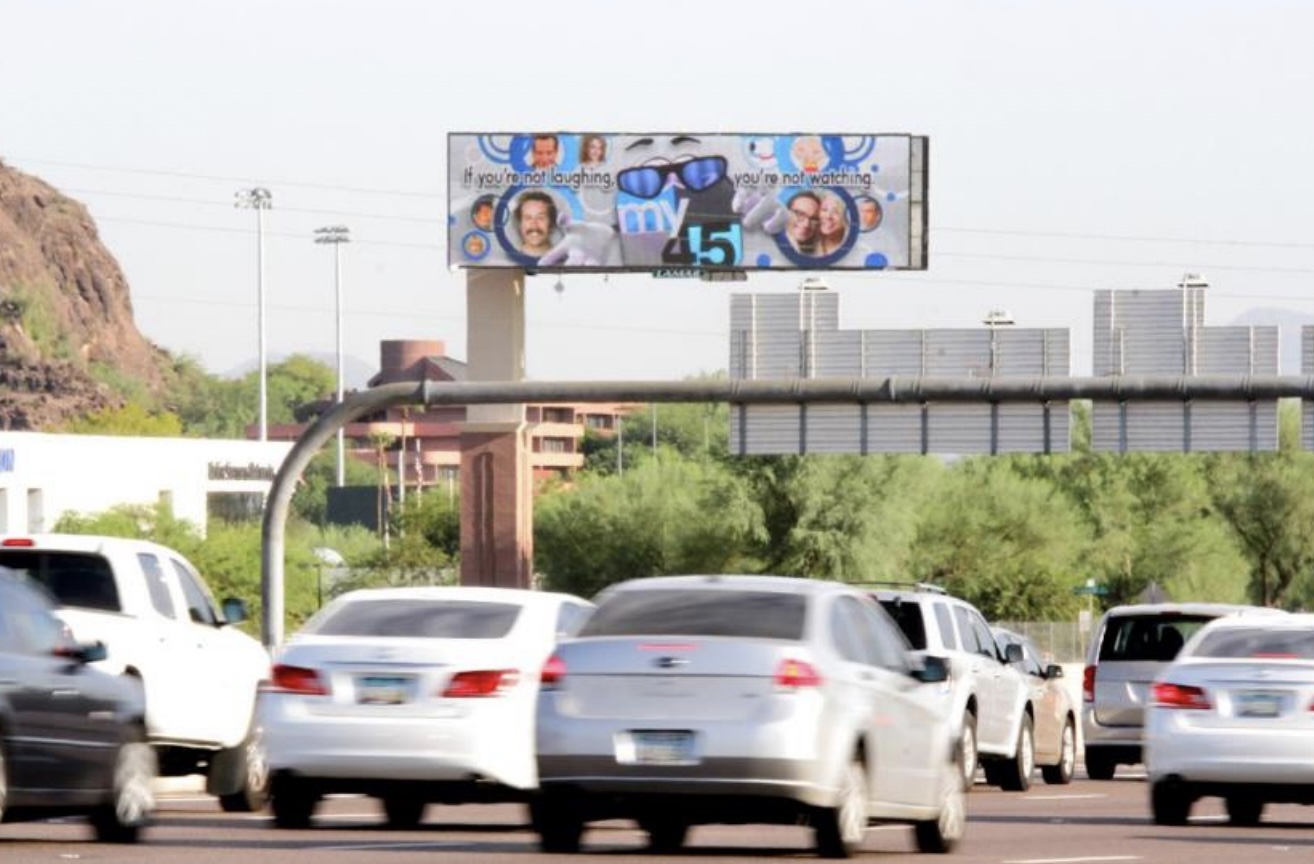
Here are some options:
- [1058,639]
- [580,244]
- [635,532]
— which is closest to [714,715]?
[580,244]

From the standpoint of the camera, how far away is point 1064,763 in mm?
34781

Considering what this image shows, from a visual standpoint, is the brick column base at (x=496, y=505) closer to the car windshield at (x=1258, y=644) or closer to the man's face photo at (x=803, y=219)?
the man's face photo at (x=803, y=219)

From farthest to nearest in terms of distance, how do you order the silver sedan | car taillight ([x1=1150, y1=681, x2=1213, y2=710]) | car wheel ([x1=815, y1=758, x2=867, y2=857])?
car taillight ([x1=1150, y1=681, x2=1213, y2=710])
car wheel ([x1=815, y1=758, x2=867, y2=857])
the silver sedan

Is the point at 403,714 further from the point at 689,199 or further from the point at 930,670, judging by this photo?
the point at 689,199

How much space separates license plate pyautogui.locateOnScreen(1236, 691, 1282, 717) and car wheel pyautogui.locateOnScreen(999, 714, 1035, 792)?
892 cm

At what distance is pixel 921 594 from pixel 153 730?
29.7 feet

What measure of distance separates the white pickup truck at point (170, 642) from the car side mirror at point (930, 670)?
5.54 meters

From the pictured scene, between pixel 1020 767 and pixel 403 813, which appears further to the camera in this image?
pixel 1020 767

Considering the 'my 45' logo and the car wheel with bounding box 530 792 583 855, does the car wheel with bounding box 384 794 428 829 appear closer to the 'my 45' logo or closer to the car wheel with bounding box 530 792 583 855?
the car wheel with bounding box 530 792 583 855

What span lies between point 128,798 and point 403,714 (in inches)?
71.6

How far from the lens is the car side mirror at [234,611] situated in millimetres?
23906

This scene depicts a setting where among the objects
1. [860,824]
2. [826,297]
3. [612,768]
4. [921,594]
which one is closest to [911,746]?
[860,824]

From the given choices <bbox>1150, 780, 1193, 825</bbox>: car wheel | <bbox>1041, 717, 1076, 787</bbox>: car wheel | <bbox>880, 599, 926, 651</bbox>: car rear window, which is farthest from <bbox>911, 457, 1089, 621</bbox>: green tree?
<bbox>1150, 780, 1193, 825</bbox>: car wheel

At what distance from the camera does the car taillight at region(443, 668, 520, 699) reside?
2056 cm
